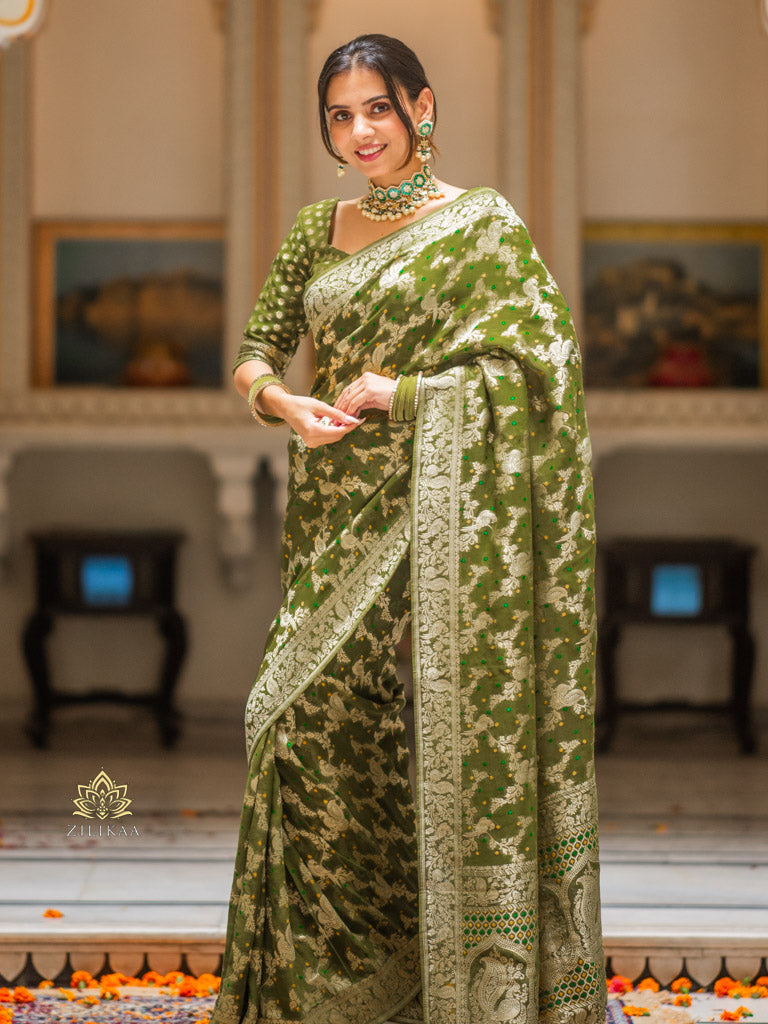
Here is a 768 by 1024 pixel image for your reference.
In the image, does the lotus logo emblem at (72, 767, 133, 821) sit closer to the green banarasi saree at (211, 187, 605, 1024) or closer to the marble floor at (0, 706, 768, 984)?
the marble floor at (0, 706, 768, 984)

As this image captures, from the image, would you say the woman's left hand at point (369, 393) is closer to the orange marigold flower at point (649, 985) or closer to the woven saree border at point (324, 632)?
the woven saree border at point (324, 632)

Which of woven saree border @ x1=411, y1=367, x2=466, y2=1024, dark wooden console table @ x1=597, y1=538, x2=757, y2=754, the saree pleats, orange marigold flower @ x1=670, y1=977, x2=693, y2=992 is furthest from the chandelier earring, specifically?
dark wooden console table @ x1=597, y1=538, x2=757, y2=754

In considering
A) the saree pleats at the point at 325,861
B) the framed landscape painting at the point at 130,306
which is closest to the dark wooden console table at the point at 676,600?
the framed landscape painting at the point at 130,306

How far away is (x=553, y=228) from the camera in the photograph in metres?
4.75

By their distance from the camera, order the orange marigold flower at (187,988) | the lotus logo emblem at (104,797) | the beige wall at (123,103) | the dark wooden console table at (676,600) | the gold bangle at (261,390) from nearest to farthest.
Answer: the gold bangle at (261,390) → the orange marigold flower at (187,988) → the lotus logo emblem at (104,797) → the dark wooden console table at (676,600) → the beige wall at (123,103)

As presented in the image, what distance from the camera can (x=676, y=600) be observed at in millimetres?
4789

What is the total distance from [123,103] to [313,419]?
3.31m

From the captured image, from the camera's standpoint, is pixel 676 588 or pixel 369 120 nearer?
pixel 369 120

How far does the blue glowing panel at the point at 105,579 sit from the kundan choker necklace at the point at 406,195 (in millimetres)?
2913

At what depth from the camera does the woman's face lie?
79.8 inches

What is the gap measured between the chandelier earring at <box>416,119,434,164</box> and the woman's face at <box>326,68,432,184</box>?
12 mm

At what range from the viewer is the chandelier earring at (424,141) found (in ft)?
6.84

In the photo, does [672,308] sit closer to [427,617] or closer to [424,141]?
[424,141]

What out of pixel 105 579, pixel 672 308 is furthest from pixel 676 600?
pixel 105 579
